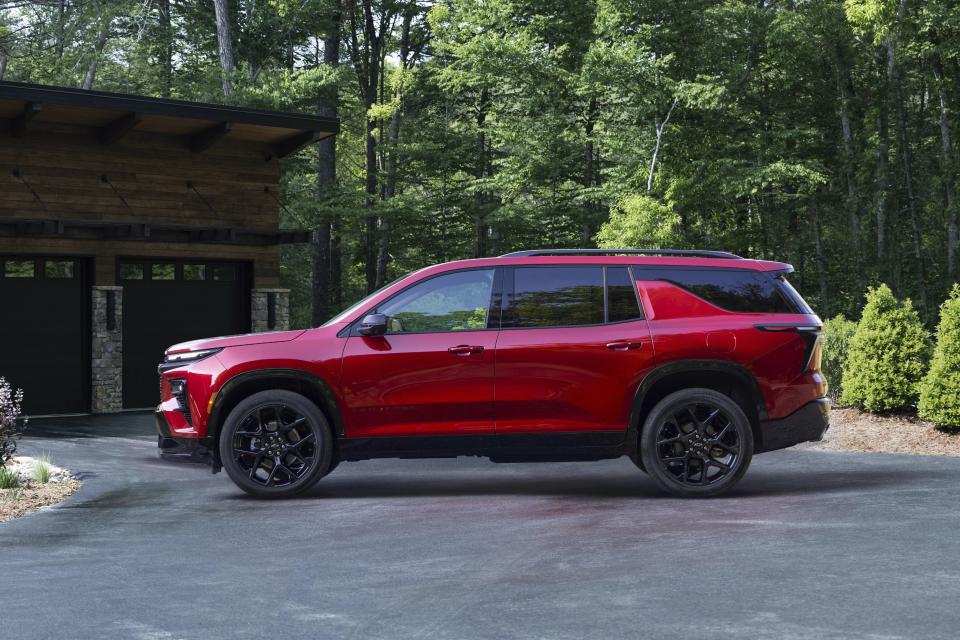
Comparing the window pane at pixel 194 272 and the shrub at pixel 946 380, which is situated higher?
the window pane at pixel 194 272

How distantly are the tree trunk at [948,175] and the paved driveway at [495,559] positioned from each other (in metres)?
22.8

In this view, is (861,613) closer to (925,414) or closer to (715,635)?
(715,635)

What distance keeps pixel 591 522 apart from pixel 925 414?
6821 mm

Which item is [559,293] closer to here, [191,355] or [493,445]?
[493,445]

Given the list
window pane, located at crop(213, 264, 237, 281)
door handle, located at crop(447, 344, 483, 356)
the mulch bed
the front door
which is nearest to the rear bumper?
the front door

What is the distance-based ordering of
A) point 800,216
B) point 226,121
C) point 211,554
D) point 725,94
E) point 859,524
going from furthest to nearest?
point 800,216 < point 725,94 < point 226,121 < point 859,524 < point 211,554

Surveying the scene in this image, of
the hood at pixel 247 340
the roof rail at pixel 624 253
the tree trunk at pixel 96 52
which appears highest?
the tree trunk at pixel 96 52

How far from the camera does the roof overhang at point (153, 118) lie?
16984 millimetres

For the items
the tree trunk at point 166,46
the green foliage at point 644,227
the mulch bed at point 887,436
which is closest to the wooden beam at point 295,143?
the green foliage at point 644,227

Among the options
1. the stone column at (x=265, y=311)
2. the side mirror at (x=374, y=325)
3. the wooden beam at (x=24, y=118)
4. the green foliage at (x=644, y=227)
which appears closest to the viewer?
the side mirror at (x=374, y=325)

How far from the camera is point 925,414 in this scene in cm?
1318

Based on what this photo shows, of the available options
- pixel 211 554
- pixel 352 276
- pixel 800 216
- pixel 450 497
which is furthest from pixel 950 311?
pixel 352 276

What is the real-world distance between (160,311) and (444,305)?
37.5 feet

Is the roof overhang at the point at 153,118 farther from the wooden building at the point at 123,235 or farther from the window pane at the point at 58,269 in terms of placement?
the window pane at the point at 58,269
